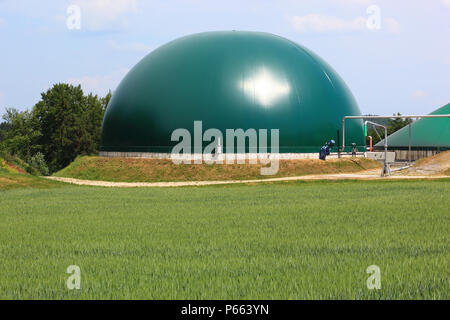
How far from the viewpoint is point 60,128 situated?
258 ft

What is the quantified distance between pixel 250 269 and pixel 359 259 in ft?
7.14

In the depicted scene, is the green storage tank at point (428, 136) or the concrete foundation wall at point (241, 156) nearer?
the concrete foundation wall at point (241, 156)

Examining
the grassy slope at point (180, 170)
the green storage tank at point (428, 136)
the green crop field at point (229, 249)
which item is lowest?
the grassy slope at point (180, 170)

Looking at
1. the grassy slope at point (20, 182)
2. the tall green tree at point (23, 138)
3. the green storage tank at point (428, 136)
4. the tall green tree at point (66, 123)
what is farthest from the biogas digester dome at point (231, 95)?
the tall green tree at point (23, 138)

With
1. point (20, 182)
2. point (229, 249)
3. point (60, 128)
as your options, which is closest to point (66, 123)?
point (60, 128)

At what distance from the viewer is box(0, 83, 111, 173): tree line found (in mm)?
78750

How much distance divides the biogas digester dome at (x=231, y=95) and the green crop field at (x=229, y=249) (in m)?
23.5

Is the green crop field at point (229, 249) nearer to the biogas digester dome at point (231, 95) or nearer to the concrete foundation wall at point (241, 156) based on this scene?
the concrete foundation wall at point (241, 156)

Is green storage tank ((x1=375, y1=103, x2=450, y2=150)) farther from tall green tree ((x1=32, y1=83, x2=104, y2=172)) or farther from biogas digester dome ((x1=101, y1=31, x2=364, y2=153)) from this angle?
tall green tree ((x1=32, y1=83, x2=104, y2=172))

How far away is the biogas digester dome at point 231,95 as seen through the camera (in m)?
45.5

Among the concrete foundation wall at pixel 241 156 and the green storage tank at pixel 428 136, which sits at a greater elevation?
the green storage tank at pixel 428 136

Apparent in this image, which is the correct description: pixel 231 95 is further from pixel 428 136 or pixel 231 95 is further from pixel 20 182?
pixel 428 136
